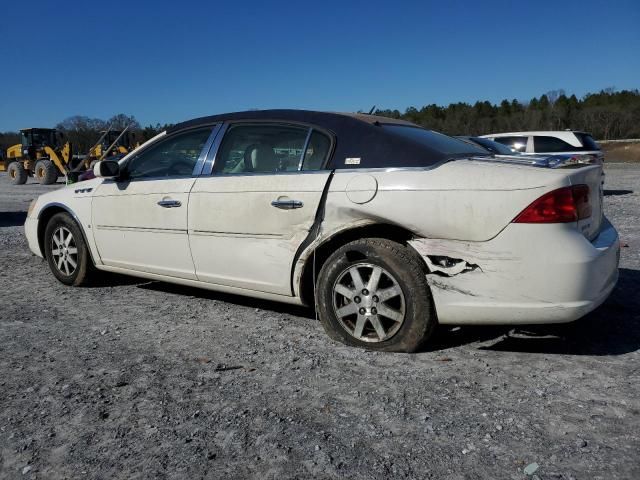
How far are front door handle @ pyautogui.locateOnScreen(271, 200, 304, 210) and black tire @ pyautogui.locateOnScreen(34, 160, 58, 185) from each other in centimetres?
2250

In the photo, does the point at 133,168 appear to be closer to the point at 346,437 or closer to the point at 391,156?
the point at 391,156

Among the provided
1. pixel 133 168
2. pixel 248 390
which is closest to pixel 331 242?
pixel 248 390

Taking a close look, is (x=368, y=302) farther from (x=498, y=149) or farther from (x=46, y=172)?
(x=46, y=172)

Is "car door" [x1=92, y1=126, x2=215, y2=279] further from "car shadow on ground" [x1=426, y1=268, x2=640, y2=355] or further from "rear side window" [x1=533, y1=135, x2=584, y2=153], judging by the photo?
"rear side window" [x1=533, y1=135, x2=584, y2=153]

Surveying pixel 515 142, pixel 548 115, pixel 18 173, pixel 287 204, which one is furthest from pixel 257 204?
pixel 548 115

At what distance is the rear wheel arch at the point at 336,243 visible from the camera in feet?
11.2

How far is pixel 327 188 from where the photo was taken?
139 inches

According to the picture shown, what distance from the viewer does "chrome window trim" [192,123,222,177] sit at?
13.8 ft

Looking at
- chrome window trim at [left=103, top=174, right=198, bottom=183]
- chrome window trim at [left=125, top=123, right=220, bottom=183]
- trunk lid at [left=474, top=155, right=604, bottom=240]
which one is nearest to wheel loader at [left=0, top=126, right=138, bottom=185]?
chrome window trim at [left=103, top=174, right=198, bottom=183]

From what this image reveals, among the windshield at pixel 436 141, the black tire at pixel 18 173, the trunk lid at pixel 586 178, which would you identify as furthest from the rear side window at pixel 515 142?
the black tire at pixel 18 173

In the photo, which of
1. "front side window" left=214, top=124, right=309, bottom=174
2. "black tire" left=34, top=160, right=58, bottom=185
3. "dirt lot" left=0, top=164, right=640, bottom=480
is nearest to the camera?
"dirt lot" left=0, top=164, right=640, bottom=480

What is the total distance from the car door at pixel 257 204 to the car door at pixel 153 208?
0.15 meters

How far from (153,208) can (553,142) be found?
36.9 ft

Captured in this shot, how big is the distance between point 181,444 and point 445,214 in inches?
70.6
